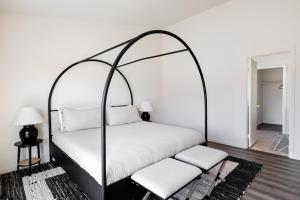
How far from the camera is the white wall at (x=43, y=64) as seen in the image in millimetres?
2816

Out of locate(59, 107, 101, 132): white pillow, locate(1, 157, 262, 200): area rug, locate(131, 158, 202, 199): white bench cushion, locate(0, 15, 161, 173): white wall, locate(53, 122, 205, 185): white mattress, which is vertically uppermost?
locate(0, 15, 161, 173): white wall

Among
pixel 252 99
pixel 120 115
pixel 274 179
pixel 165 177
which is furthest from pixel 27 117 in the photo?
pixel 252 99

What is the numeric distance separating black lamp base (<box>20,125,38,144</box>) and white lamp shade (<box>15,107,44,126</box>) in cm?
17

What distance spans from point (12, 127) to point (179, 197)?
2684mm

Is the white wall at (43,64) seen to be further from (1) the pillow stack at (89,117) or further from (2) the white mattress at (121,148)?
(2) the white mattress at (121,148)

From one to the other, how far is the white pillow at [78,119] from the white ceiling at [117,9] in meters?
1.62

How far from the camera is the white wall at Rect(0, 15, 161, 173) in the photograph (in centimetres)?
282

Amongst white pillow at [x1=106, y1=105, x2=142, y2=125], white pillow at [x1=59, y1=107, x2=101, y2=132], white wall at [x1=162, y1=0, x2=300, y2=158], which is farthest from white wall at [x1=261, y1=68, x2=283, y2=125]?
white pillow at [x1=59, y1=107, x2=101, y2=132]

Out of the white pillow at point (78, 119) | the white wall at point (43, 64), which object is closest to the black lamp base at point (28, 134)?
the white wall at point (43, 64)

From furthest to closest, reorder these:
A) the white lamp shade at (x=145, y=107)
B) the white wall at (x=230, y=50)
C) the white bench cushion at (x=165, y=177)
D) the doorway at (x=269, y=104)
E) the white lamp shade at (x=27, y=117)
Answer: the white lamp shade at (x=145, y=107) → the doorway at (x=269, y=104) → the white wall at (x=230, y=50) → the white lamp shade at (x=27, y=117) → the white bench cushion at (x=165, y=177)

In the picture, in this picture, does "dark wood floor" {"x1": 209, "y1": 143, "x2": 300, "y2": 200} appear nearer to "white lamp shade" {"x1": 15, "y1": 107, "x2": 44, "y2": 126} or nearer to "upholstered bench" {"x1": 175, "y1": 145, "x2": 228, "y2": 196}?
"upholstered bench" {"x1": 175, "y1": 145, "x2": 228, "y2": 196}

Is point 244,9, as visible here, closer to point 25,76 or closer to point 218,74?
point 218,74

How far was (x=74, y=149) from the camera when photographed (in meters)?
2.18

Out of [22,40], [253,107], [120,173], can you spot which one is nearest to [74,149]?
[120,173]
